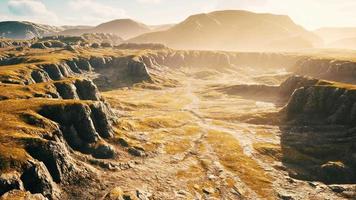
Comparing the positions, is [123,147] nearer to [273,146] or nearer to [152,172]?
[152,172]

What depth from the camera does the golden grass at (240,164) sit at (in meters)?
105

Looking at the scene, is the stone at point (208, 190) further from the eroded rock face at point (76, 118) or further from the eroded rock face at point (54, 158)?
the eroded rock face at point (76, 118)

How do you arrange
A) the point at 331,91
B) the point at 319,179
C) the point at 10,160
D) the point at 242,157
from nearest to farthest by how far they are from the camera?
1. the point at 10,160
2. the point at 319,179
3. the point at 242,157
4. the point at 331,91

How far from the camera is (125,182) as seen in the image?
95.9 meters

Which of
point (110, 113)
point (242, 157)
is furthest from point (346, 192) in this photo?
point (110, 113)

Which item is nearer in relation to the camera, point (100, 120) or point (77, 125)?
point (77, 125)

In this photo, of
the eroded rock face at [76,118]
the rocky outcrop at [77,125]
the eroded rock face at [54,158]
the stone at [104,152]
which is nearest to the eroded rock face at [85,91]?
the rocky outcrop at [77,125]

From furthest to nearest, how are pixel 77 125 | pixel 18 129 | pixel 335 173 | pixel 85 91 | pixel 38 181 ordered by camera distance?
pixel 85 91
pixel 335 173
pixel 77 125
pixel 18 129
pixel 38 181

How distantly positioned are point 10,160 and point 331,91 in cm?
14733

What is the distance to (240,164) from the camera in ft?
399

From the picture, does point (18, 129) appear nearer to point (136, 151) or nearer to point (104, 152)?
point (104, 152)

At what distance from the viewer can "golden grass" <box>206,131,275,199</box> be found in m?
105

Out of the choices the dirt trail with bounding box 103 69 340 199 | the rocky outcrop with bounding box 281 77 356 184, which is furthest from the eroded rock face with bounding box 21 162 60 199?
the rocky outcrop with bounding box 281 77 356 184

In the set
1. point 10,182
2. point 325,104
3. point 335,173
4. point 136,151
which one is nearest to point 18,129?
point 10,182
